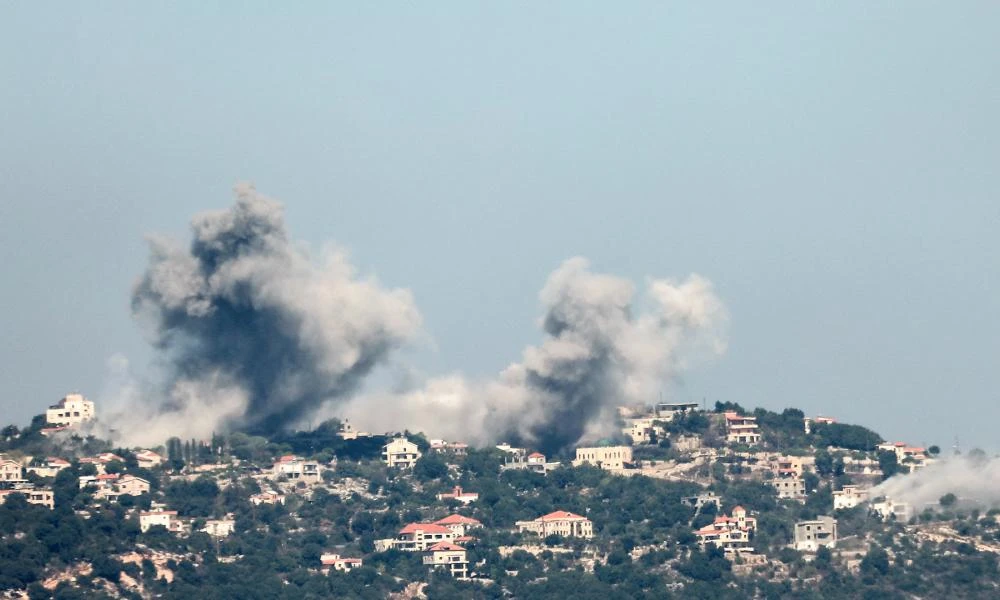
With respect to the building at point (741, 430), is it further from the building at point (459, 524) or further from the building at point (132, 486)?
the building at point (132, 486)

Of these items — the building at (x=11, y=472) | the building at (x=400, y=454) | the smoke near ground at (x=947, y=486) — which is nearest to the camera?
the building at (x=11, y=472)

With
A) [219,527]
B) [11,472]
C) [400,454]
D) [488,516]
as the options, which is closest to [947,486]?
[488,516]

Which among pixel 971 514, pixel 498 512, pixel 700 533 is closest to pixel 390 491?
pixel 498 512

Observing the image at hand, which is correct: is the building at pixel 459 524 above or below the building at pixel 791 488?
below

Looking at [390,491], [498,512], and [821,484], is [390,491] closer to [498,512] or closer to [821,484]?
[498,512]

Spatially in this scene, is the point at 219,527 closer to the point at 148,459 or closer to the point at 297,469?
the point at 148,459

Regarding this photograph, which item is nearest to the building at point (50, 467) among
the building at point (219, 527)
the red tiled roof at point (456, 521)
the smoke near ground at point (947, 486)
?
the building at point (219, 527)

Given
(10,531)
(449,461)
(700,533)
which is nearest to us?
(10,531)
